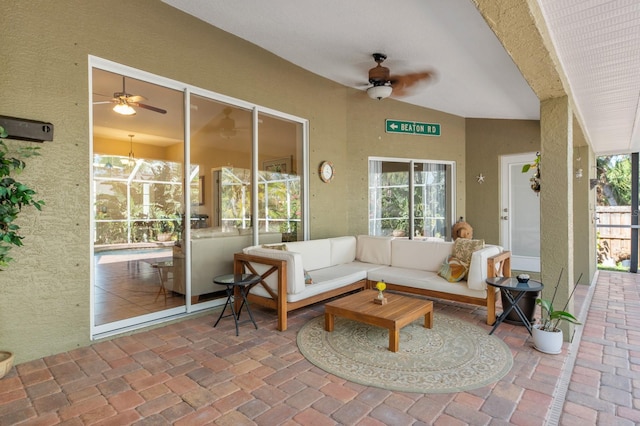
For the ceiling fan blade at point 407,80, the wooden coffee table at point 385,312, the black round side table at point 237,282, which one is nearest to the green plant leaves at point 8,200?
the black round side table at point 237,282

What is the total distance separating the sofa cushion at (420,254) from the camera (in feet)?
15.0

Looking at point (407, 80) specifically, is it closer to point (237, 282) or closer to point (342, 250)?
point (342, 250)

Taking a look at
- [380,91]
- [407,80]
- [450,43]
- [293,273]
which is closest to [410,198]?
[407,80]

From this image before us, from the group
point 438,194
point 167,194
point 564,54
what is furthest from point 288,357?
point 438,194

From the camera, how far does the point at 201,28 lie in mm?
3982

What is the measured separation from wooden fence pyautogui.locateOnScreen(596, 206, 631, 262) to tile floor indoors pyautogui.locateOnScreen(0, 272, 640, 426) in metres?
5.22

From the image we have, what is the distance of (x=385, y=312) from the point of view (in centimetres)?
314

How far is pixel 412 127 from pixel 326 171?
7.28 ft

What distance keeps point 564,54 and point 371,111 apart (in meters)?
3.77

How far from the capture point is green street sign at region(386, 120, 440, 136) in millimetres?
6518

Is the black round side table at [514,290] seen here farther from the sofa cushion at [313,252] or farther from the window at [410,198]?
the window at [410,198]

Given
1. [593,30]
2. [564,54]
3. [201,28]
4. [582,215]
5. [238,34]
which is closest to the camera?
[593,30]

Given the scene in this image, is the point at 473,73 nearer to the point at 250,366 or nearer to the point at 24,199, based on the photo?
the point at 250,366

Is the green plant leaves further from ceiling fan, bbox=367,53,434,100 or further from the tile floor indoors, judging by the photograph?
ceiling fan, bbox=367,53,434,100
